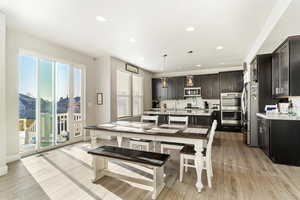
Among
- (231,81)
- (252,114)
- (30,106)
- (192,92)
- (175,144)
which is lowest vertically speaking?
(175,144)

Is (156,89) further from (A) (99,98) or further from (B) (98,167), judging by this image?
(B) (98,167)

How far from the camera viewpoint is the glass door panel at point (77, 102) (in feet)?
15.3

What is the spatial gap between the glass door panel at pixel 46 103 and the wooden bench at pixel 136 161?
2.39m

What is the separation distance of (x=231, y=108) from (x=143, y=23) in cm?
520

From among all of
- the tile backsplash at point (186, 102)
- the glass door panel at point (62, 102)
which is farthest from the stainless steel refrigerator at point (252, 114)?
the glass door panel at point (62, 102)

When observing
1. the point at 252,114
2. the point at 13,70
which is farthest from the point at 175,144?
the point at 13,70

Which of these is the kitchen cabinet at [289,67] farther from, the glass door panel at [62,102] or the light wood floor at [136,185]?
the glass door panel at [62,102]

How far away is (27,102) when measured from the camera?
3.61m

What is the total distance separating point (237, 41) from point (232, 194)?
359 centimetres

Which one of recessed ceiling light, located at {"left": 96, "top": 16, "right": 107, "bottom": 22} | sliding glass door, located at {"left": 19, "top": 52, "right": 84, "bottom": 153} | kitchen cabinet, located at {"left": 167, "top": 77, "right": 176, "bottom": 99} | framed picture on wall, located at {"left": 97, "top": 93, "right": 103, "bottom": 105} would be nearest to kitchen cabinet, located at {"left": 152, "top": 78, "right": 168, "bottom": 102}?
kitchen cabinet, located at {"left": 167, "top": 77, "right": 176, "bottom": 99}

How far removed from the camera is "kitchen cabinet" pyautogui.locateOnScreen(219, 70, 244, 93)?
20.2ft

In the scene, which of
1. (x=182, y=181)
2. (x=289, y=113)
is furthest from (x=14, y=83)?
(x=289, y=113)

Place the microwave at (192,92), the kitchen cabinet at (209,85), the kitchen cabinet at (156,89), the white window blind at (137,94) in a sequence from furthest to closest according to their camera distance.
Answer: the kitchen cabinet at (156,89)
the microwave at (192,92)
the kitchen cabinet at (209,85)
the white window blind at (137,94)

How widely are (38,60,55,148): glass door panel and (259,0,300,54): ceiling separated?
516cm
